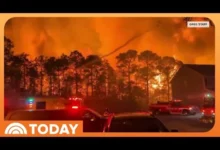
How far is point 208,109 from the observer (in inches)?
220

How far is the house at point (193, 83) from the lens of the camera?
5.56 meters

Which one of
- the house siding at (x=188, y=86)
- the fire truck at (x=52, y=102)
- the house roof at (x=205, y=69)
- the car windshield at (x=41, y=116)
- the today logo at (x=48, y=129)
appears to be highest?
the house roof at (x=205, y=69)

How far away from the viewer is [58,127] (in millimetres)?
5582

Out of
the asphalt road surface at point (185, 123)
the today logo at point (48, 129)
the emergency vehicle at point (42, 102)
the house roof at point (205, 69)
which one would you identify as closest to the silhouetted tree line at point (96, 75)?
the emergency vehicle at point (42, 102)

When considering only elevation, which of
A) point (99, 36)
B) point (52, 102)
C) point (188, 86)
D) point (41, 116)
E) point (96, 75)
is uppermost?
point (99, 36)

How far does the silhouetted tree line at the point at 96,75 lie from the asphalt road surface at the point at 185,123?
1.03 ft

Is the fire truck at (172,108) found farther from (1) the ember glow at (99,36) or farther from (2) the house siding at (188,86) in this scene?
(1) the ember glow at (99,36)

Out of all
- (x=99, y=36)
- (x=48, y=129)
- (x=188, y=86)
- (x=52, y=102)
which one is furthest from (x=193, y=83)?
(x=48, y=129)

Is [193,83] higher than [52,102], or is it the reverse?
[193,83]

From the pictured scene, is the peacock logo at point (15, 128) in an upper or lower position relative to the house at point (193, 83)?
lower

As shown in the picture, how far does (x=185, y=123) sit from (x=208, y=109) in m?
0.37

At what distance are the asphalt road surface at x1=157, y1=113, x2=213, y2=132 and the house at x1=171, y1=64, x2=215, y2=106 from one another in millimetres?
221

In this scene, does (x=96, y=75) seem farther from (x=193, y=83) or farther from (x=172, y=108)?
(x=193, y=83)
